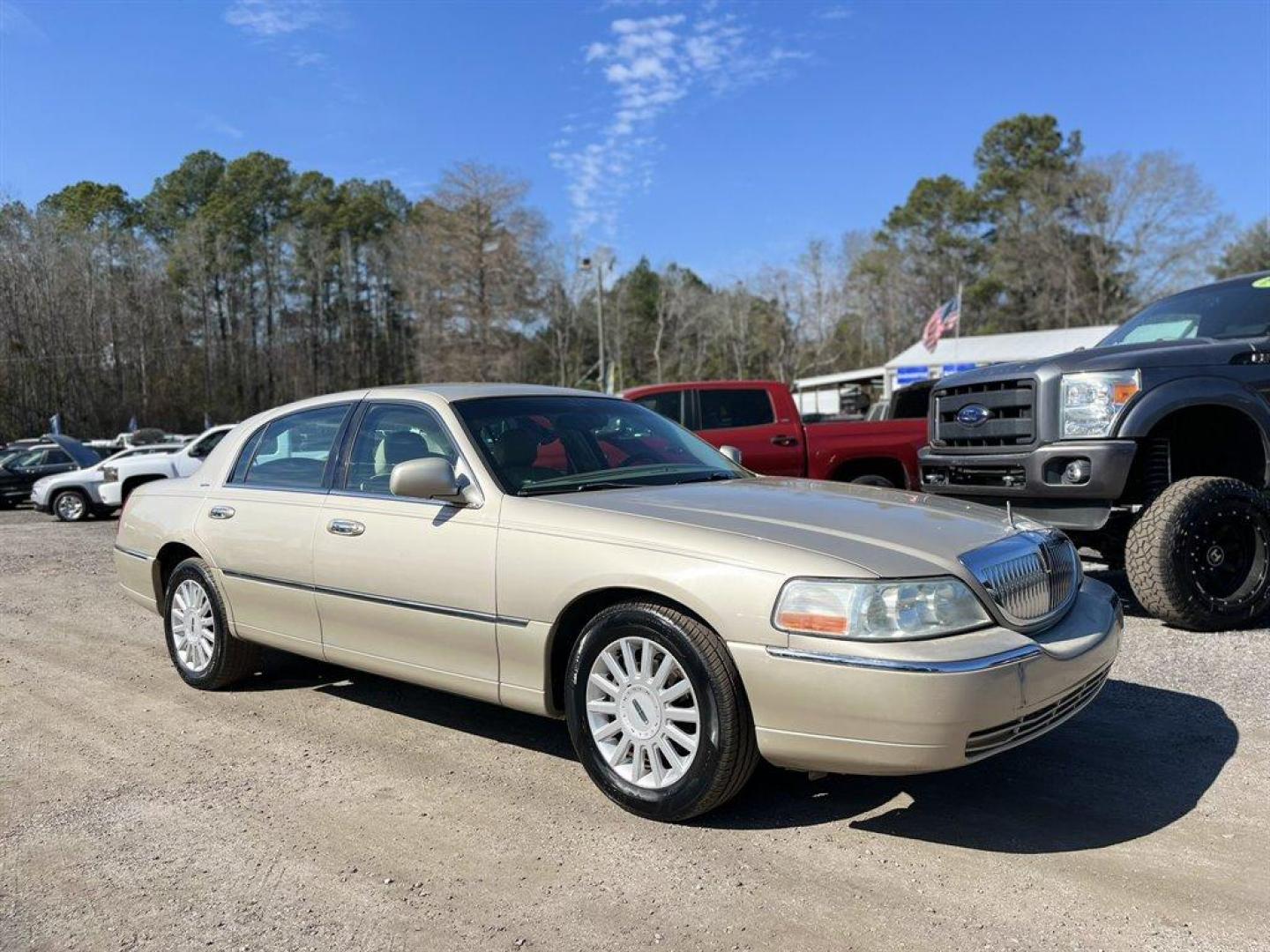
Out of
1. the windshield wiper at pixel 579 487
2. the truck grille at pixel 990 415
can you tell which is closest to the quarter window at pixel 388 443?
the windshield wiper at pixel 579 487

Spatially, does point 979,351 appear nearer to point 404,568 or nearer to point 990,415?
point 990,415

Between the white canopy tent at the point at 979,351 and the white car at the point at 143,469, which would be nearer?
the white car at the point at 143,469

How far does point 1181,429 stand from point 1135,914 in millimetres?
4669

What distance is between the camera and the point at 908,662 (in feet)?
9.29

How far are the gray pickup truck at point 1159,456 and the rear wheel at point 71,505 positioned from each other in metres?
16.5

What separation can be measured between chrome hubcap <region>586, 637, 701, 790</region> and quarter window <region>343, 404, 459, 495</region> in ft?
4.39

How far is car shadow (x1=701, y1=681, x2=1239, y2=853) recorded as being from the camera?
3.24m

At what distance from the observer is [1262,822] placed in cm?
326

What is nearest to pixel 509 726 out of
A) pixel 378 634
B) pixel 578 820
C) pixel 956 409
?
pixel 378 634

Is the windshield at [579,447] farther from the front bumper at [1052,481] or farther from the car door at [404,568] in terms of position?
the front bumper at [1052,481]

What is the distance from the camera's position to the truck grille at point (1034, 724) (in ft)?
9.64

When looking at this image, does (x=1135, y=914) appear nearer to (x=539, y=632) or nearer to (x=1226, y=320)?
(x=539, y=632)

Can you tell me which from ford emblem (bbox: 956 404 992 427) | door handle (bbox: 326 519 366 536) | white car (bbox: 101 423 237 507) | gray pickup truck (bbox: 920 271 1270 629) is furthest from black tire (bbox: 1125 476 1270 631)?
white car (bbox: 101 423 237 507)

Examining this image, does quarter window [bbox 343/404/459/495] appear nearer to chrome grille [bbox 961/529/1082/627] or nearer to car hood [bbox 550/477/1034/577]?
car hood [bbox 550/477/1034/577]
